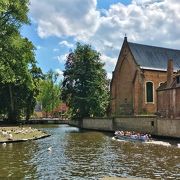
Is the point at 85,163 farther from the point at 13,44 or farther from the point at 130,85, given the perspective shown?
the point at 130,85

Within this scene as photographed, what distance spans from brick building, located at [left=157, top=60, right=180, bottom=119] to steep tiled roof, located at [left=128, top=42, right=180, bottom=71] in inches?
592

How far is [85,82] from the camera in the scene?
2596 inches

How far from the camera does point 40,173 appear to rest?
19266 millimetres

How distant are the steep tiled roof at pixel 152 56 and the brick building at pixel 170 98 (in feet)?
49.3

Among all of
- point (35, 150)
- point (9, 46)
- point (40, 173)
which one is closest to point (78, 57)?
point (9, 46)

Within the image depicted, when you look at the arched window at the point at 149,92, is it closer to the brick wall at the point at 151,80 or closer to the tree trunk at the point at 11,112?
the brick wall at the point at 151,80

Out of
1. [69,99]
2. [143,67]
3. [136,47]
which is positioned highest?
[136,47]

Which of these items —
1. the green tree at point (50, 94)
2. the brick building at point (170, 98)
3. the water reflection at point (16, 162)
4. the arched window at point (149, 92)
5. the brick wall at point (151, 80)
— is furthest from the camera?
the green tree at point (50, 94)

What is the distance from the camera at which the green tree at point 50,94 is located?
118706 millimetres

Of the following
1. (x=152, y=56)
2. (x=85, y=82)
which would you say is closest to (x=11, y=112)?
(x=85, y=82)

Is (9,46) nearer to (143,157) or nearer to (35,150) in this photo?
(35,150)

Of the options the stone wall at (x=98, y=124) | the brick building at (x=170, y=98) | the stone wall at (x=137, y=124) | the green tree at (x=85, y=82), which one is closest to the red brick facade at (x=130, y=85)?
the green tree at (x=85, y=82)

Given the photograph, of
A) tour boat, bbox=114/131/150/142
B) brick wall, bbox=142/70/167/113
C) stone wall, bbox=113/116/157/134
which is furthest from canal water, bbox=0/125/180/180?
brick wall, bbox=142/70/167/113

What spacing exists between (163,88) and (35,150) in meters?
23.7
